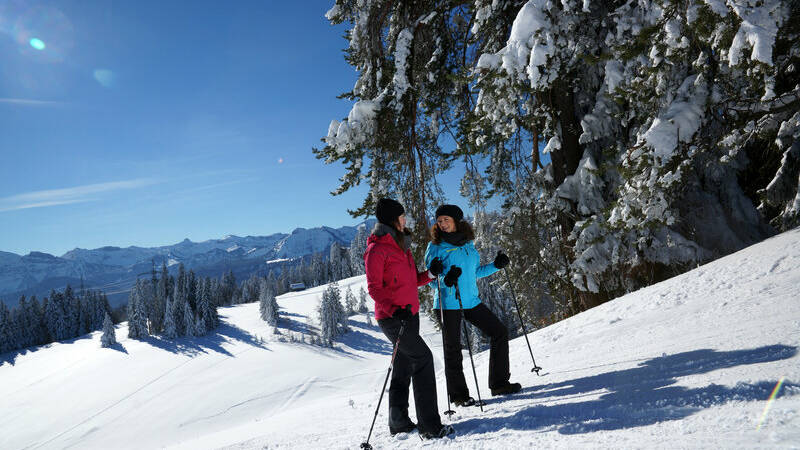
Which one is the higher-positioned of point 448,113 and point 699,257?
point 448,113

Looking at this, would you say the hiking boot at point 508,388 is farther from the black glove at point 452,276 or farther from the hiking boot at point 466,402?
the black glove at point 452,276

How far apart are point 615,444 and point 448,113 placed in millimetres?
7824

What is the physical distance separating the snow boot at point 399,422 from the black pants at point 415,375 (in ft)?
0.05

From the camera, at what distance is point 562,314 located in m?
9.34

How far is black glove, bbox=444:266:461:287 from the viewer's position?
3578mm

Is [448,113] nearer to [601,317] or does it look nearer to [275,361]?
[601,317]

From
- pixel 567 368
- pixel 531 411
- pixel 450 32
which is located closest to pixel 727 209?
pixel 567 368

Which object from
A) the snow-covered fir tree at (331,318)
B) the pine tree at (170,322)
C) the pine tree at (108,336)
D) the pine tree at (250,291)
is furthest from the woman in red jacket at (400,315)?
the pine tree at (250,291)

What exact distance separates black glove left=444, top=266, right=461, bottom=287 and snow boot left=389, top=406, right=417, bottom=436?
118cm

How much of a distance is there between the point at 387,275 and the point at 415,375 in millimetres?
865

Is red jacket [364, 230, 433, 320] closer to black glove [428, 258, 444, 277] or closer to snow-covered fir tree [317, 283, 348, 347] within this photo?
black glove [428, 258, 444, 277]

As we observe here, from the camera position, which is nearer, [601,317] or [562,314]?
[601,317]

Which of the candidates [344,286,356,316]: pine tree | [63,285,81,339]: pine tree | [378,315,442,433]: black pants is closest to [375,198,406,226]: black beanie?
[378,315,442,433]: black pants

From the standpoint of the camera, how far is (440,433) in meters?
3.06
